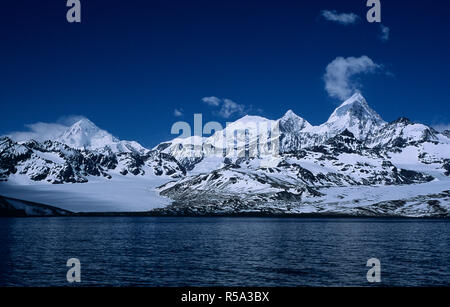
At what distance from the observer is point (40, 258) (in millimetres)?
87562

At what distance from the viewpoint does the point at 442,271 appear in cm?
7575

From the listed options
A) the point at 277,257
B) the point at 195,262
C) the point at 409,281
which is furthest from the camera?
the point at 277,257

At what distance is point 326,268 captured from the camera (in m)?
78.1
